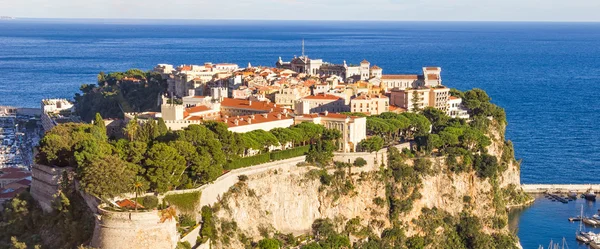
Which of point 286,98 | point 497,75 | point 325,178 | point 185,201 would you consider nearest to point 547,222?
point 325,178

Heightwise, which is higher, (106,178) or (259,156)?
(106,178)

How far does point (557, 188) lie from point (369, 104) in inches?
583

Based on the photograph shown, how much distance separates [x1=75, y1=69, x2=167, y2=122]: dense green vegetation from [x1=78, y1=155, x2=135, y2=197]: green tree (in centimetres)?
3401

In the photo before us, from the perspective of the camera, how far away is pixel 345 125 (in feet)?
164

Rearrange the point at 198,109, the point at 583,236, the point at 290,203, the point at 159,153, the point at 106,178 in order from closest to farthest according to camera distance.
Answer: the point at 106,178, the point at 159,153, the point at 290,203, the point at 583,236, the point at 198,109

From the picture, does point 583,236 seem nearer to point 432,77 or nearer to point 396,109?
point 396,109

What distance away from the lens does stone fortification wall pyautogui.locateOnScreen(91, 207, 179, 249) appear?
32500 mm

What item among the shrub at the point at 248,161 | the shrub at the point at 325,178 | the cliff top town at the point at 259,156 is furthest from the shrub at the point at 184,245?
the shrub at the point at 325,178

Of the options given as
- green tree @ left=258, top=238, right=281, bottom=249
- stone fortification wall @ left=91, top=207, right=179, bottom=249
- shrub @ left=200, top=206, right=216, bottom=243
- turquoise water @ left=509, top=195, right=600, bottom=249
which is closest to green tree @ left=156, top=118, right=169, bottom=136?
shrub @ left=200, top=206, right=216, bottom=243

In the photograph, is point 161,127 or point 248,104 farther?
point 248,104

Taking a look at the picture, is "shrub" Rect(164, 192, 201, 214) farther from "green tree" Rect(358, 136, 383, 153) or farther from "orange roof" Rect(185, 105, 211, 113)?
"orange roof" Rect(185, 105, 211, 113)

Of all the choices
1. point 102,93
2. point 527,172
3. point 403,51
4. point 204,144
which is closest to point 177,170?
point 204,144

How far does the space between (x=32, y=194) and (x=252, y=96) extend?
77.6 ft

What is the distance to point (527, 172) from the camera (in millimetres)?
65000
